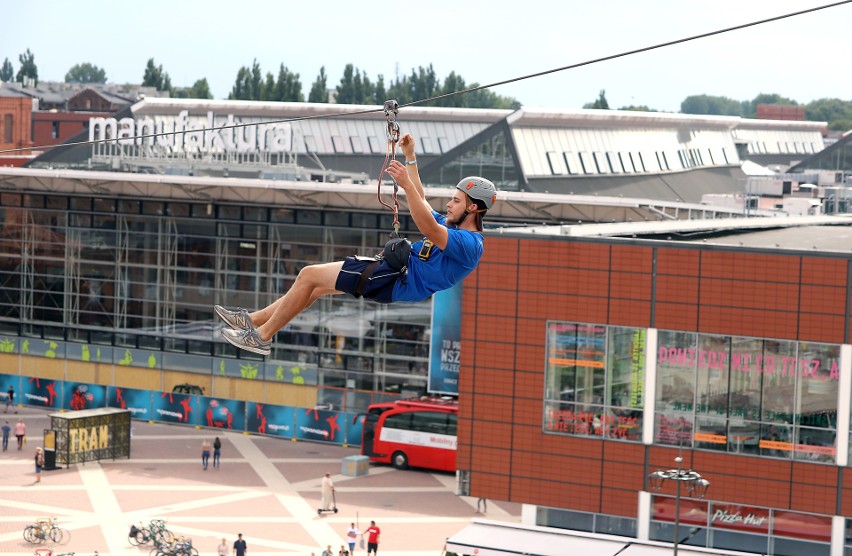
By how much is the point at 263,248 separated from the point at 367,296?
152 ft

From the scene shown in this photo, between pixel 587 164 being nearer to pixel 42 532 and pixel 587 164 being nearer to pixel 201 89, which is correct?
pixel 42 532

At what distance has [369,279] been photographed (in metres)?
13.3

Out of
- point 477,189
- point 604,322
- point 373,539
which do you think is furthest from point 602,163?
point 477,189

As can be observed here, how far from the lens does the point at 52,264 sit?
63.9 m

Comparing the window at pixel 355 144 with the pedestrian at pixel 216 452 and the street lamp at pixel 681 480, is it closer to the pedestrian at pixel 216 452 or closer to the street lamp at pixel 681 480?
the pedestrian at pixel 216 452

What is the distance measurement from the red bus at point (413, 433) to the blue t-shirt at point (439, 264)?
36.6m

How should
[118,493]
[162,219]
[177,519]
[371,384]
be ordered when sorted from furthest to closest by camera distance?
[162,219], [371,384], [118,493], [177,519]

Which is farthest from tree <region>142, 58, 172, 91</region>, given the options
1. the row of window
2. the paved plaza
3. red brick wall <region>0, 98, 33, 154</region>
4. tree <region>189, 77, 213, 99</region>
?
the paved plaza

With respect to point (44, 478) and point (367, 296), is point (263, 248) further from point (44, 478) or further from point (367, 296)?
point (367, 296)

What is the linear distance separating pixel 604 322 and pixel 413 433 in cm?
1779

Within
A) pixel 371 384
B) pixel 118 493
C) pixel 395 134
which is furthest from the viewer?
pixel 371 384

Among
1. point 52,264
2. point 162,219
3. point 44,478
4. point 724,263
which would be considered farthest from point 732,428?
point 52,264

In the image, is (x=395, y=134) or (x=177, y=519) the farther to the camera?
(x=177, y=519)

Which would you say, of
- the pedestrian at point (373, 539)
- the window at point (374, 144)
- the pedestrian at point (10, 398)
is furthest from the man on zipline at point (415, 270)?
the window at point (374, 144)
